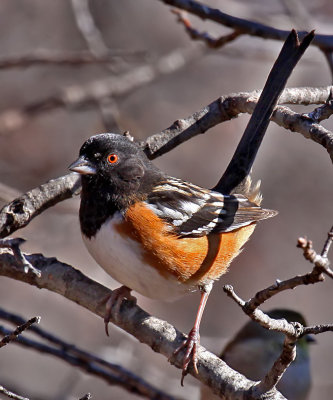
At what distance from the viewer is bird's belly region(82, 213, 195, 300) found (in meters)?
3.07

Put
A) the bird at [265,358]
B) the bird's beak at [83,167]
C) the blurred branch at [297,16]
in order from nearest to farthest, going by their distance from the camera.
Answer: the bird's beak at [83,167] → the bird at [265,358] → the blurred branch at [297,16]

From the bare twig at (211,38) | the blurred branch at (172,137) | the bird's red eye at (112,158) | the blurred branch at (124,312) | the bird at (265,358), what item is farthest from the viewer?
the bird at (265,358)

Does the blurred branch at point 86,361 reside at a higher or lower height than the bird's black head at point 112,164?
lower

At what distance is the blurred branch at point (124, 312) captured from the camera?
262 cm

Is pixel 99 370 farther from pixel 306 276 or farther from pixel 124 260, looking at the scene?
pixel 306 276

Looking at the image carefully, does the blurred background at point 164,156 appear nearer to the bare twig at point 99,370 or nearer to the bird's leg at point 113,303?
the bare twig at point 99,370

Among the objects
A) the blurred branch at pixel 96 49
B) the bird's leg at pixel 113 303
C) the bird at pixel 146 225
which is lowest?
the bird's leg at pixel 113 303

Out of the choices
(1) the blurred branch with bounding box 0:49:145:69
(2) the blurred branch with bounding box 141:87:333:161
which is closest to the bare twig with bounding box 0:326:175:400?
(2) the blurred branch with bounding box 141:87:333:161

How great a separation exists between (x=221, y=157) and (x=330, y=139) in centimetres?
482

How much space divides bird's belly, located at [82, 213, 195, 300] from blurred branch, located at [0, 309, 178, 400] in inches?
16.4

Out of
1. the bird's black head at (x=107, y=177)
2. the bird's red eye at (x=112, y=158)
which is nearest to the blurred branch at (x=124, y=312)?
the bird's black head at (x=107, y=177)

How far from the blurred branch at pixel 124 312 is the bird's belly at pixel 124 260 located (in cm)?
Answer: 13

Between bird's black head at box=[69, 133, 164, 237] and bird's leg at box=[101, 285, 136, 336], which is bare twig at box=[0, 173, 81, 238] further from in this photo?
bird's leg at box=[101, 285, 136, 336]

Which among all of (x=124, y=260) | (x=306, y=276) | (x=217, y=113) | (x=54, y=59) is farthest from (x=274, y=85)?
(x=306, y=276)
